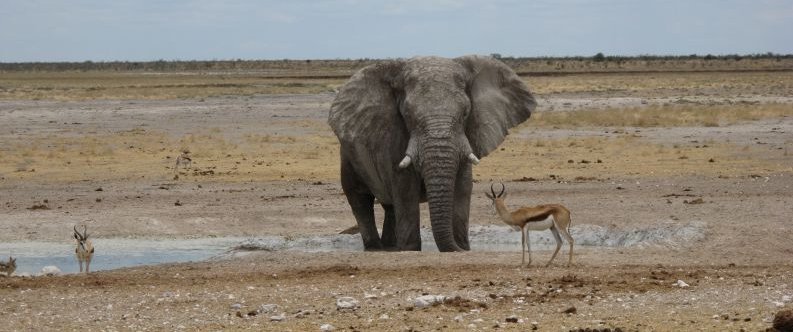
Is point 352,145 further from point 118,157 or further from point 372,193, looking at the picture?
point 118,157

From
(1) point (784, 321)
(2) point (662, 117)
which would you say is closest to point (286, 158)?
(2) point (662, 117)

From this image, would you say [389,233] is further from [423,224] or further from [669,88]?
[669,88]

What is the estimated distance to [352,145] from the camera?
56.5ft

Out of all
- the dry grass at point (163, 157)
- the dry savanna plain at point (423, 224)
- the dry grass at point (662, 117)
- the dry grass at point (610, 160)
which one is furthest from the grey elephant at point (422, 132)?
the dry grass at point (662, 117)

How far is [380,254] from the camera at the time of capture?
608 inches

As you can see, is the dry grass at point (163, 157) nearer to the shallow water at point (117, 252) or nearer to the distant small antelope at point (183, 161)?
the distant small antelope at point (183, 161)

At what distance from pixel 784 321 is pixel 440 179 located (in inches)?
253

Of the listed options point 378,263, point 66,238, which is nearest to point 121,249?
point 66,238

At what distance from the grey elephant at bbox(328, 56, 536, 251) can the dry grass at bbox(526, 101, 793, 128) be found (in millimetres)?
24392

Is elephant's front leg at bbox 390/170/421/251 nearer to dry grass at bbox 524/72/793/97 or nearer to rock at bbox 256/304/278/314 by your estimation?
rock at bbox 256/304/278/314

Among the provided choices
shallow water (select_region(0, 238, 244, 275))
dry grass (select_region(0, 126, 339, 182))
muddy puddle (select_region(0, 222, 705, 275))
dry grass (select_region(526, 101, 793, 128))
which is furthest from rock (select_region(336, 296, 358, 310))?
dry grass (select_region(526, 101, 793, 128))

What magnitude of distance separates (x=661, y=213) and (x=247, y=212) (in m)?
6.66

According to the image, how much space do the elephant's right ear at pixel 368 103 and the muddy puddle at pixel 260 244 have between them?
2.07 m

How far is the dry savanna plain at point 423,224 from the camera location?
1136cm
